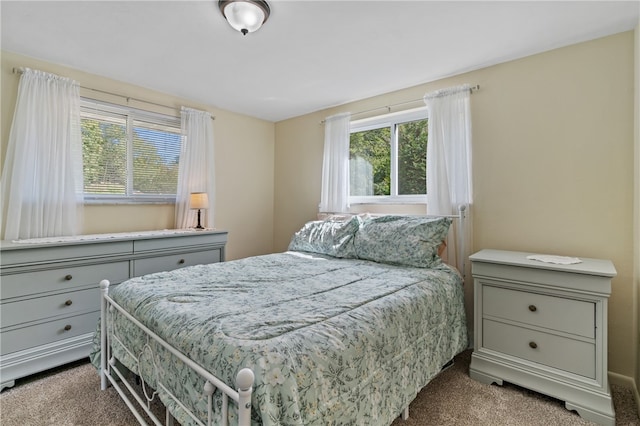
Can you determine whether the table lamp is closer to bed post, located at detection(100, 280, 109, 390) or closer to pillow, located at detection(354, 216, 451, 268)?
bed post, located at detection(100, 280, 109, 390)

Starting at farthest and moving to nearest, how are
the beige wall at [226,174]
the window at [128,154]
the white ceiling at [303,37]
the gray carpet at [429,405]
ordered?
the window at [128,154]
the beige wall at [226,174]
the white ceiling at [303,37]
the gray carpet at [429,405]

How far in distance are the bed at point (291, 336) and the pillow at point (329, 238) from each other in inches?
10.2

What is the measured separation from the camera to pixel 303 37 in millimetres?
2115

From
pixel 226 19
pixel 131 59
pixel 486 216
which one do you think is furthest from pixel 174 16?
pixel 486 216

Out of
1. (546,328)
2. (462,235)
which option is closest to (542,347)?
(546,328)

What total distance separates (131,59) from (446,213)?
2.91m

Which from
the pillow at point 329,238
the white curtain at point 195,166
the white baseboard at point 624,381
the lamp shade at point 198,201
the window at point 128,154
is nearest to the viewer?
the white baseboard at point 624,381

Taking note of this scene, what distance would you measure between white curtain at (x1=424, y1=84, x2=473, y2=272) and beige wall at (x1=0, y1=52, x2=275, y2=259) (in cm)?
228

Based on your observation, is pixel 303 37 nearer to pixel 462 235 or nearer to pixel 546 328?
pixel 462 235

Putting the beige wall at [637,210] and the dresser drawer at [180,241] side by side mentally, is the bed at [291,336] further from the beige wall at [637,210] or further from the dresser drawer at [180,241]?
the beige wall at [637,210]

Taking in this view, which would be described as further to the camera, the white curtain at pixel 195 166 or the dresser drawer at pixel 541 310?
the white curtain at pixel 195 166

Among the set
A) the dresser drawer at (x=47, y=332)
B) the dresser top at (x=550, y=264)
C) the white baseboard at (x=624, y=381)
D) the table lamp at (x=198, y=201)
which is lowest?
the white baseboard at (x=624, y=381)

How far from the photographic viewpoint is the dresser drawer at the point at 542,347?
68.2 inches

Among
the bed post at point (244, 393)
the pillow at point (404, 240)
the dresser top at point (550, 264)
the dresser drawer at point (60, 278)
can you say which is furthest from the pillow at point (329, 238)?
the bed post at point (244, 393)
